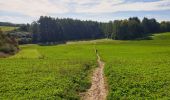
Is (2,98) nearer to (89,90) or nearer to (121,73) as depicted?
(89,90)

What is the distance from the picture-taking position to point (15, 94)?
3139 centimetres

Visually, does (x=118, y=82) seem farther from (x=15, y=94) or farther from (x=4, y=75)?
(x=4, y=75)

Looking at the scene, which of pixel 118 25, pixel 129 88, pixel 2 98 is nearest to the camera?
pixel 2 98

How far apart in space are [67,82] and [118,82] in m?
6.14

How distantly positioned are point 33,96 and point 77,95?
4.77 meters


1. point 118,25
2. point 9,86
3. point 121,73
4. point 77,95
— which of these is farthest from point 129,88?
point 118,25

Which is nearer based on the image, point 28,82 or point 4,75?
point 28,82

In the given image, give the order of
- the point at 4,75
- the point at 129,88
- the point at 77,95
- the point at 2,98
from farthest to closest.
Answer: the point at 4,75
the point at 129,88
the point at 77,95
the point at 2,98

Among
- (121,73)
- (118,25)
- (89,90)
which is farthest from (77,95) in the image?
(118,25)

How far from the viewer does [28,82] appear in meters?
38.0

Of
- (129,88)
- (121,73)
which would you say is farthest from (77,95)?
(121,73)

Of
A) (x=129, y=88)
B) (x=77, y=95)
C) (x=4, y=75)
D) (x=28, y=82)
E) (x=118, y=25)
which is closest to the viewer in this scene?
(x=77, y=95)

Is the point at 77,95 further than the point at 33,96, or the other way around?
the point at 77,95

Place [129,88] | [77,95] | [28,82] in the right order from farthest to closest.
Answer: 1. [28,82]
2. [129,88]
3. [77,95]
